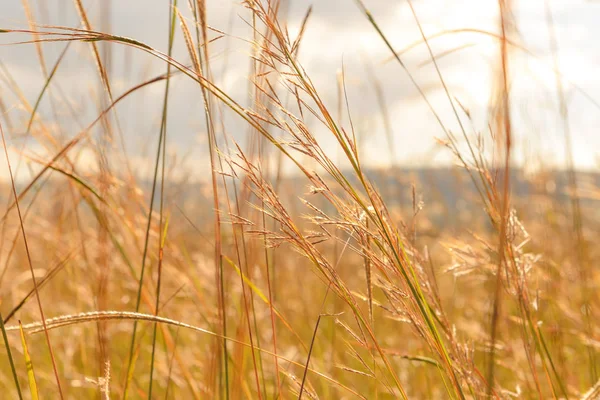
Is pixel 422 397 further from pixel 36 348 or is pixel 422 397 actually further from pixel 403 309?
pixel 36 348

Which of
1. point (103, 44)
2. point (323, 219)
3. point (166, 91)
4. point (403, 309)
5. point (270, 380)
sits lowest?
point (270, 380)

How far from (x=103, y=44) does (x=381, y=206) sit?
964 millimetres

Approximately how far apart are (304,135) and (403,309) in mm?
265

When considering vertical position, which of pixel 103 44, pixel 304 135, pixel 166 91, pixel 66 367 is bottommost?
pixel 66 367

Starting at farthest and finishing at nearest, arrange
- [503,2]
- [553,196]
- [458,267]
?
[553,196]
[458,267]
[503,2]

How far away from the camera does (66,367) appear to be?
2.18m

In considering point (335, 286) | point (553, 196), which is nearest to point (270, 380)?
point (553, 196)

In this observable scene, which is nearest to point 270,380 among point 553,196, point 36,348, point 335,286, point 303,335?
point 303,335

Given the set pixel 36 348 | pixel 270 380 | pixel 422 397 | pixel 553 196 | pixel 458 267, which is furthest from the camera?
pixel 36 348

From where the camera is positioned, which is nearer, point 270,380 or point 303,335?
point 270,380

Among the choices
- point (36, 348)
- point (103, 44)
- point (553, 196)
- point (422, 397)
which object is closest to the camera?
point (103, 44)

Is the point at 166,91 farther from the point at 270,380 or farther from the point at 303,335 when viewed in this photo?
the point at 303,335

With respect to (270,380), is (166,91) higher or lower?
higher

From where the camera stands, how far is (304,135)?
2.46 feet
